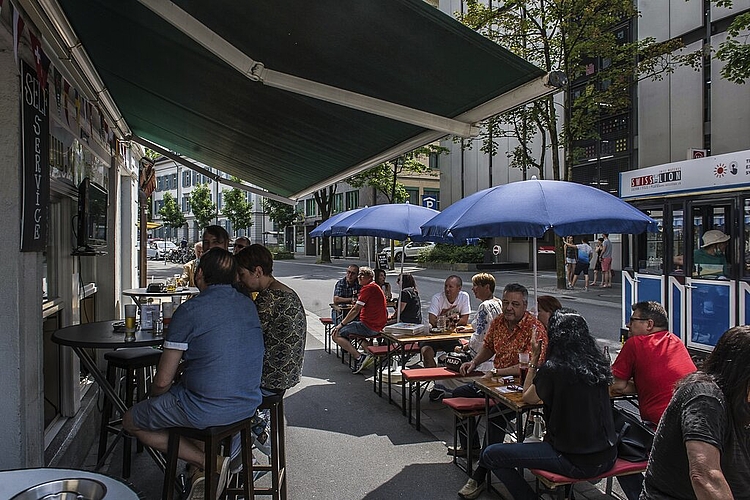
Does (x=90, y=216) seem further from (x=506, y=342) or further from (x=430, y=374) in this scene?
(x=506, y=342)

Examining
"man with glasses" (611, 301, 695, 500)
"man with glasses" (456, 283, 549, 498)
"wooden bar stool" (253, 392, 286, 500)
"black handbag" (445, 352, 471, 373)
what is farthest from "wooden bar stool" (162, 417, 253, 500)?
"black handbag" (445, 352, 471, 373)

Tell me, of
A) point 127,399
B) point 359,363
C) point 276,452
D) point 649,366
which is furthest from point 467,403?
point 359,363

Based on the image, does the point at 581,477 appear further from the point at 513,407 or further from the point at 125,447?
the point at 125,447

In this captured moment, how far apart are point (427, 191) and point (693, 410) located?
138 ft

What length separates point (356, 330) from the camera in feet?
25.0

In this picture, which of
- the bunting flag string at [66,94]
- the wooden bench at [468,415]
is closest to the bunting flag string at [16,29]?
the bunting flag string at [66,94]

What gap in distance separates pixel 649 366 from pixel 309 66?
2.92m

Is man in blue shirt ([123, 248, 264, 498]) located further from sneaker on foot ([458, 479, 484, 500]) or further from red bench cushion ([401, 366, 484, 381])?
red bench cushion ([401, 366, 484, 381])

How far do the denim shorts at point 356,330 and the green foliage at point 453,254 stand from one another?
2034cm

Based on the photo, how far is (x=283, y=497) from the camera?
3686 mm

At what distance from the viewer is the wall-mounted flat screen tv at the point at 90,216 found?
498 centimetres

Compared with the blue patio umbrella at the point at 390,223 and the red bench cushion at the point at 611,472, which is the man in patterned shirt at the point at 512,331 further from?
the blue patio umbrella at the point at 390,223

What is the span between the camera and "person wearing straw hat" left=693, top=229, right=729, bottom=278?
295 inches

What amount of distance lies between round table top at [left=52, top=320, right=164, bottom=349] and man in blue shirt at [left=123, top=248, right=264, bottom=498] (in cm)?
67
